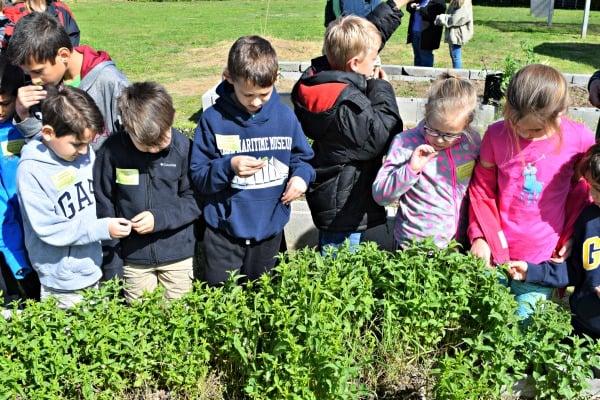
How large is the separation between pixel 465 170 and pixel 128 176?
70.1 inches

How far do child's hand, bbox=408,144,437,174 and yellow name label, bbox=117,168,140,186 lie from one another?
4.69 ft

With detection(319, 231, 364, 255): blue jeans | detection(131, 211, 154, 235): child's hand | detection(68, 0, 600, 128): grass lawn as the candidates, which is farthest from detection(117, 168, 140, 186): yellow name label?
detection(68, 0, 600, 128): grass lawn

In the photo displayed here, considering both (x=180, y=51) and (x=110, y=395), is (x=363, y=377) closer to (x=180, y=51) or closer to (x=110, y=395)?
(x=110, y=395)

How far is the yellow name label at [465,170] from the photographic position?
324 cm

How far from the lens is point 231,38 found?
16.9 m

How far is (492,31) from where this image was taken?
18.7 m

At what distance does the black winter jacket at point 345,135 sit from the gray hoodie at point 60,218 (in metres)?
1.20

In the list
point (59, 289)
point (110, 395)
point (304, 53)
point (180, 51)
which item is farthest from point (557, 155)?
point (180, 51)

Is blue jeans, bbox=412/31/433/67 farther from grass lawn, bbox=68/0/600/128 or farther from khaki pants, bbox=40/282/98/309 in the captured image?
khaki pants, bbox=40/282/98/309

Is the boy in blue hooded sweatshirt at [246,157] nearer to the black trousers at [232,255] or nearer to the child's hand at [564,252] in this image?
the black trousers at [232,255]

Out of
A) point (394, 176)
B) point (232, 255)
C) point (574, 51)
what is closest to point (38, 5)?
point (232, 255)

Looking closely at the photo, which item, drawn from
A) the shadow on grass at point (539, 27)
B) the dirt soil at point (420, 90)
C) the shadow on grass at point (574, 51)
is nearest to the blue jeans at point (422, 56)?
the dirt soil at point (420, 90)

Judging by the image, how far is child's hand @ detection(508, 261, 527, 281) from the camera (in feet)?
10.0

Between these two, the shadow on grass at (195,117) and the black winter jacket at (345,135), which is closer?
the black winter jacket at (345,135)
